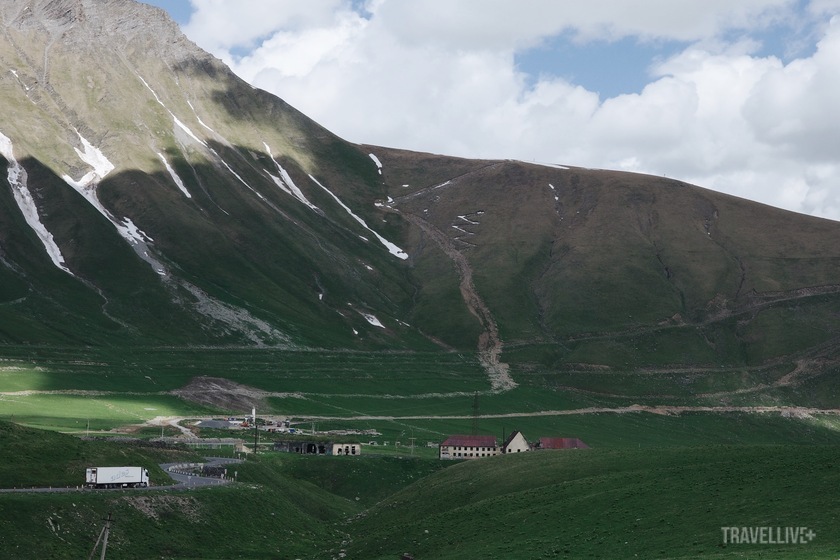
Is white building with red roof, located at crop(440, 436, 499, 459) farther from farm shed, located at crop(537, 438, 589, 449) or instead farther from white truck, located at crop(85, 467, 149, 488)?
white truck, located at crop(85, 467, 149, 488)

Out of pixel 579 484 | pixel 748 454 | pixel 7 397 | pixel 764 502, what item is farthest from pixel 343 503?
pixel 7 397

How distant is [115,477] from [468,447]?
69574 mm

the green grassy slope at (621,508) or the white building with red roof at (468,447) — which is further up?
the white building with red roof at (468,447)

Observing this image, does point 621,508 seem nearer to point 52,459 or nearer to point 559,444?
point 52,459

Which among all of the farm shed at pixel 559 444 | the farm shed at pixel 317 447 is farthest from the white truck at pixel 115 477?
the farm shed at pixel 559 444

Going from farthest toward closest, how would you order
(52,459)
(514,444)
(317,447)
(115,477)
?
(514,444) < (317,447) < (52,459) < (115,477)

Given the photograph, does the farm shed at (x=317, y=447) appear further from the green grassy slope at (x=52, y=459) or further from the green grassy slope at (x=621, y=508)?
the green grassy slope at (x=52, y=459)

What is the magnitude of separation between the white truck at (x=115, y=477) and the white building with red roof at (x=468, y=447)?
63.9 metres

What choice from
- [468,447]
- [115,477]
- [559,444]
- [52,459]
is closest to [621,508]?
[115,477]

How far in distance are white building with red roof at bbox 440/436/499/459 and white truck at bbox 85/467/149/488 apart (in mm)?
63881

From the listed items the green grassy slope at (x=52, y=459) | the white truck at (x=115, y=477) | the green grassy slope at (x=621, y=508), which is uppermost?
the green grassy slope at (x=52, y=459)

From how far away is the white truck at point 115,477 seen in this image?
73.4 meters

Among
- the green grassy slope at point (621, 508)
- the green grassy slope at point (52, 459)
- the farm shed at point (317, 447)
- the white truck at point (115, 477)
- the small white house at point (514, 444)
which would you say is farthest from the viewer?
the small white house at point (514, 444)

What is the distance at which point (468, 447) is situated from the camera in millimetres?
137000
